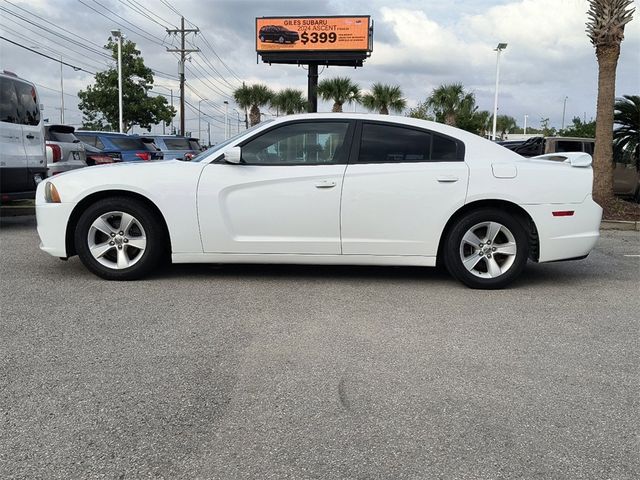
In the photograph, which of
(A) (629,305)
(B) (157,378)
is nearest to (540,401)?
(B) (157,378)

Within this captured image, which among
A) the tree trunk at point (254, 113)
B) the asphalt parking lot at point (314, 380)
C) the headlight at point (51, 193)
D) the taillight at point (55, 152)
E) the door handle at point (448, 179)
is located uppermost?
the tree trunk at point (254, 113)

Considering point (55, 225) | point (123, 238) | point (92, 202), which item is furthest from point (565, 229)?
point (55, 225)

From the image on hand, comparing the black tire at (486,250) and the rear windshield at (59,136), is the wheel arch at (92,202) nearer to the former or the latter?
the black tire at (486,250)

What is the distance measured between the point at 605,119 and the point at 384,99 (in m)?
28.0

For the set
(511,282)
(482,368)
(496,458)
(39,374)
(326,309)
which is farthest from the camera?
(511,282)

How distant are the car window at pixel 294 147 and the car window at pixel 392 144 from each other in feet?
0.72

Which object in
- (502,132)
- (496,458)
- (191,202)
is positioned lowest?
(496,458)

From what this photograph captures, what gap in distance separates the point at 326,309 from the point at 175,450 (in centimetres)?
224

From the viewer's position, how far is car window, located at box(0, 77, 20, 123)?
318 inches

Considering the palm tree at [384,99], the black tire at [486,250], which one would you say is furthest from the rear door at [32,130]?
the palm tree at [384,99]

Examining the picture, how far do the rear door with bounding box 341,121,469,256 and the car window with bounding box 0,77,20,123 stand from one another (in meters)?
5.71

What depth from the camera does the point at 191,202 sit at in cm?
512

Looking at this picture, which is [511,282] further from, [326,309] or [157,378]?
[157,378]

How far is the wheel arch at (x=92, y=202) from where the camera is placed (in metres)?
5.24
